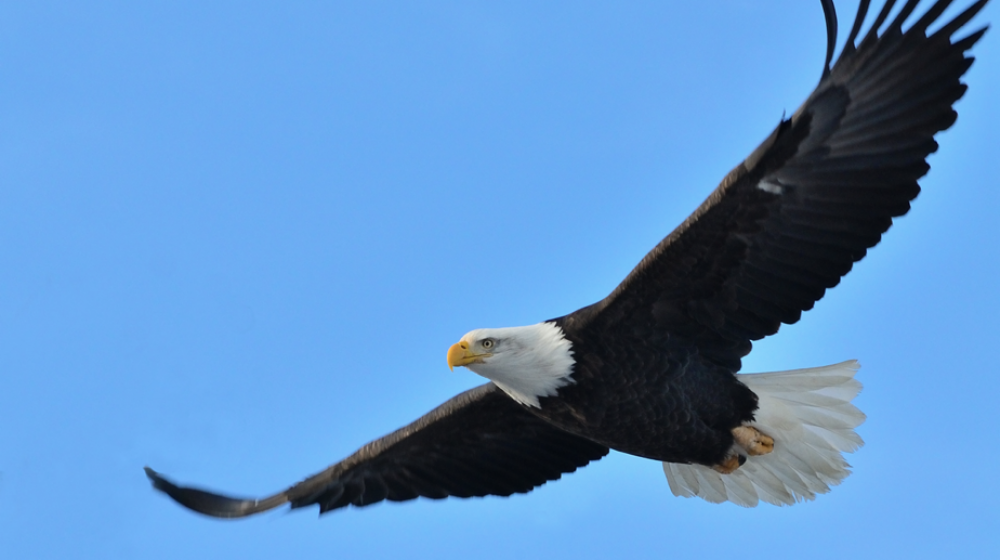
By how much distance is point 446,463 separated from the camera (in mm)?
9328

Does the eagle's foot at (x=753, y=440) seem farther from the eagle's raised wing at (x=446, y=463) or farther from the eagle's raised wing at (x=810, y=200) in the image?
the eagle's raised wing at (x=446, y=463)

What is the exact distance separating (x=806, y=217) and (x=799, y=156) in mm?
376

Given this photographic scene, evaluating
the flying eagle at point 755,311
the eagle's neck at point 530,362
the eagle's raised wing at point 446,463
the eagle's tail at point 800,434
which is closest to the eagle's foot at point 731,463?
the flying eagle at point 755,311

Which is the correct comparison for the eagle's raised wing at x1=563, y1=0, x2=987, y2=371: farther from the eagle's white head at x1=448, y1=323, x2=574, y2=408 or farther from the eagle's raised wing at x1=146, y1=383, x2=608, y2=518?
the eagle's raised wing at x1=146, y1=383, x2=608, y2=518

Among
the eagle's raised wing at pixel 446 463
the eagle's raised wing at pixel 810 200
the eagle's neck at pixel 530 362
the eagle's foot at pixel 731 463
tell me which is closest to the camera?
the eagle's raised wing at pixel 810 200

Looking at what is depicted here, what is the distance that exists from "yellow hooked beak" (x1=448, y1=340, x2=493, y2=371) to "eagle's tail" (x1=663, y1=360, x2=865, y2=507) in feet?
5.75

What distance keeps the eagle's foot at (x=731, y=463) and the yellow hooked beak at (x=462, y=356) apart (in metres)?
1.83

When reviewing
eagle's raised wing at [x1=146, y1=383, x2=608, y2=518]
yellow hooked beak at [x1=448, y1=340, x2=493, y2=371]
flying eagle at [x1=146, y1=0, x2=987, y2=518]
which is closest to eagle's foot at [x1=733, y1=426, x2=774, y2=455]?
flying eagle at [x1=146, y1=0, x2=987, y2=518]

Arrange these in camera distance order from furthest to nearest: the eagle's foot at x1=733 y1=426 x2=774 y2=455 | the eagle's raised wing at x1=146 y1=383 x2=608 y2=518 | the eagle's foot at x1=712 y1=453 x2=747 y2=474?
1. the eagle's raised wing at x1=146 y1=383 x2=608 y2=518
2. the eagle's foot at x1=712 y1=453 x2=747 y2=474
3. the eagle's foot at x1=733 y1=426 x2=774 y2=455

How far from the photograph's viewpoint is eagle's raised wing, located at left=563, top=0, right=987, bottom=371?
7336mm

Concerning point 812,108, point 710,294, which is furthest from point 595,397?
point 812,108

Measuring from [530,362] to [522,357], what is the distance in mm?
67

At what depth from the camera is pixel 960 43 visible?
23.7ft

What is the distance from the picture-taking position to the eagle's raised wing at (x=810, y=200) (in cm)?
734
